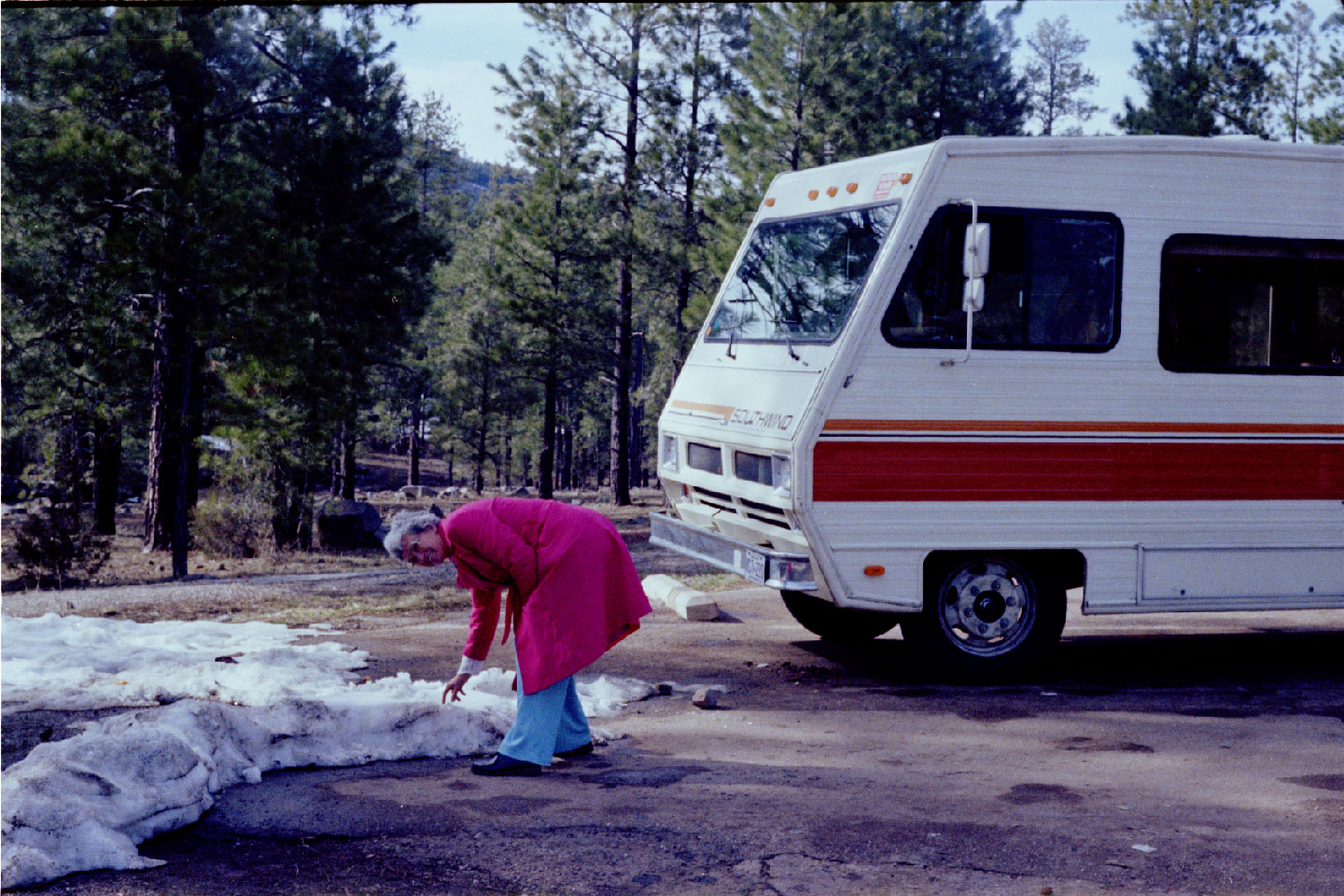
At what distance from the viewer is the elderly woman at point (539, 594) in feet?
18.7

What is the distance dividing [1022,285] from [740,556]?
2.38 metres

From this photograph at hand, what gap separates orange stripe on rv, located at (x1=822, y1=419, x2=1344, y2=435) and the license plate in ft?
2.98

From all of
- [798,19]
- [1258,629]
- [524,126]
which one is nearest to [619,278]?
[524,126]

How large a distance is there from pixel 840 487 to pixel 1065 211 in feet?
7.29

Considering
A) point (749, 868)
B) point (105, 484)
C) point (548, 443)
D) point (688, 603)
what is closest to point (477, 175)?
point (548, 443)

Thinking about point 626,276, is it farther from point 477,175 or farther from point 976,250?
point 477,175

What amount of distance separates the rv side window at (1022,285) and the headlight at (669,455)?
2132 millimetres

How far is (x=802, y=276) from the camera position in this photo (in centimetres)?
815

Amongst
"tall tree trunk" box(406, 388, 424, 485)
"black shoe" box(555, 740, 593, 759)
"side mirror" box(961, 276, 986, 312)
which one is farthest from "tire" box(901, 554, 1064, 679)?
"tall tree trunk" box(406, 388, 424, 485)

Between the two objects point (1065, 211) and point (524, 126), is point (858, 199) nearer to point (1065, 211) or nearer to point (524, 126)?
point (1065, 211)

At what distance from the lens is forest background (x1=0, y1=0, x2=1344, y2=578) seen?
16469 mm

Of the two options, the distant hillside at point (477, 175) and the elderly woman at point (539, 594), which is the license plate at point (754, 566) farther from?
the distant hillside at point (477, 175)

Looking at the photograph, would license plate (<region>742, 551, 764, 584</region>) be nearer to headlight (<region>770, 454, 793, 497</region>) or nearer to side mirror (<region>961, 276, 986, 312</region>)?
headlight (<region>770, 454, 793, 497</region>)

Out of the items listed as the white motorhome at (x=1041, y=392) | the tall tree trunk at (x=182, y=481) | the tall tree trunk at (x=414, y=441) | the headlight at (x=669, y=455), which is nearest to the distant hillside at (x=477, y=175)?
the tall tree trunk at (x=414, y=441)
